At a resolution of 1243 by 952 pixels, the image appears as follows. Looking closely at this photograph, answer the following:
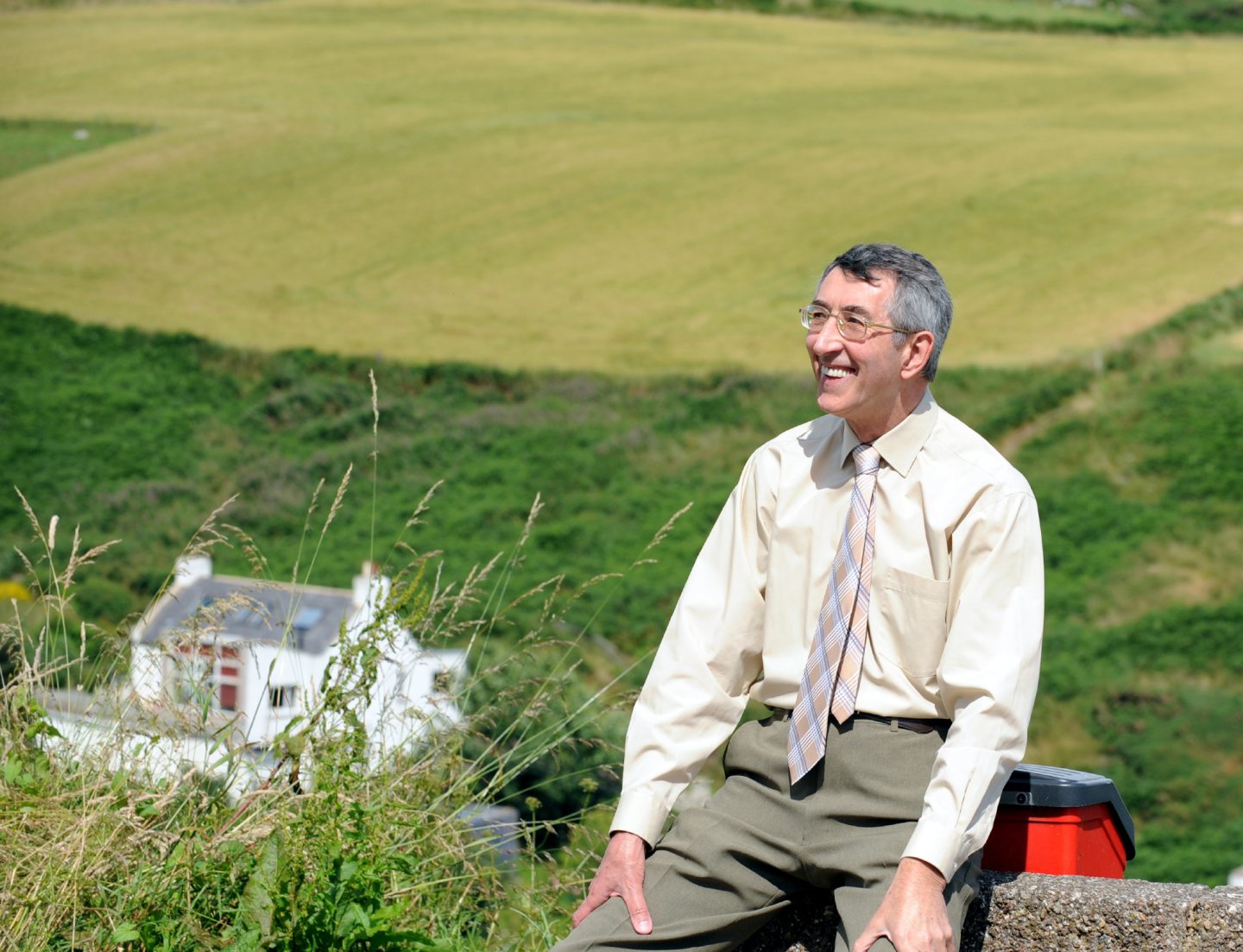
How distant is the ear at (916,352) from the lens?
1.85 metres

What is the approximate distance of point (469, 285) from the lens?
1096 inches

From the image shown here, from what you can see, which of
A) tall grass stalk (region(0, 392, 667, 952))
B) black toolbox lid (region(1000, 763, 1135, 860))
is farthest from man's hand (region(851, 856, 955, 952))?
tall grass stalk (region(0, 392, 667, 952))

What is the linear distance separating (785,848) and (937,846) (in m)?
0.22

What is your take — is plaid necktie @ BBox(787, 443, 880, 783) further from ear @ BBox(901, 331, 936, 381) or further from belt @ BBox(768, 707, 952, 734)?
ear @ BBox(901, 331, 936, 381)

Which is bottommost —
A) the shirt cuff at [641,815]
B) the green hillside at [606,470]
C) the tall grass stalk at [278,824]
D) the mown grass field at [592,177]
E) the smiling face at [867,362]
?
the green hillside at [606,470]

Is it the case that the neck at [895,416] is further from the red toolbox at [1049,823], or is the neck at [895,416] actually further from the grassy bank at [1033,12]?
the grassy bank at [1033,12]

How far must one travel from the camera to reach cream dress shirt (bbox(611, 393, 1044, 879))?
5.43ft

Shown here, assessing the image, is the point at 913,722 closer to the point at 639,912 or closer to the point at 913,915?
the point at 913,915

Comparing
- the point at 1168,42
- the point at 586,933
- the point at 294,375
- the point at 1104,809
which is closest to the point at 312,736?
the point at 586,933

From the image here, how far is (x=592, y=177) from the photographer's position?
29969mm

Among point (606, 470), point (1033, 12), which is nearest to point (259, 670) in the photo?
point (606, 470)

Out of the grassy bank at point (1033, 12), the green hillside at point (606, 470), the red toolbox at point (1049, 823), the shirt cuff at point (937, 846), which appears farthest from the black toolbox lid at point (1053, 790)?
the grassy bank at point (1033, 12)

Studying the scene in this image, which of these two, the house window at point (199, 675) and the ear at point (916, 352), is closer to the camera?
the ear at point (916, 352)

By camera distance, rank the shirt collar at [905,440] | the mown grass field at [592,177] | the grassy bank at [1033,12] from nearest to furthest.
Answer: the shirt collar at [905,440]
the mown grass field at [592,177]
the grassy bank at [1033,12]
